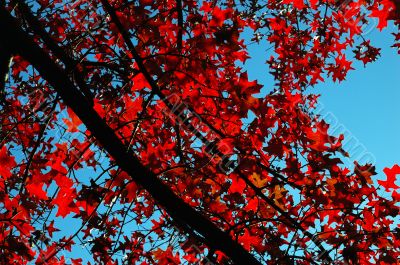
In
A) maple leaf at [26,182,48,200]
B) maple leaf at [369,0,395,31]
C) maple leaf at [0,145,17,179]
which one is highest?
maple leaf at [0,145,17,179]

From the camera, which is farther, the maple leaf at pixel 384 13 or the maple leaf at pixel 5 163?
the maple leaf at pixel 5 163

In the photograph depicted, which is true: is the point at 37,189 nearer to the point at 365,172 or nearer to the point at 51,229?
the point at 51,229

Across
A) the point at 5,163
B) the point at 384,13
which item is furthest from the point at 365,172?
the point at 5,163

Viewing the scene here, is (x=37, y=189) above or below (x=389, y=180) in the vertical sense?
above

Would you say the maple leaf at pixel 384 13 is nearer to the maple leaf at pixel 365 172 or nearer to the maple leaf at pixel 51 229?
the maple leaf at pixel 365 172

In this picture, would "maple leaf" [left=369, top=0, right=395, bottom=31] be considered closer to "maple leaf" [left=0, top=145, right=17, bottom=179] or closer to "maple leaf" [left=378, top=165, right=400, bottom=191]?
"maple leaf" [left=378, top=165, right=400, bottom=191]

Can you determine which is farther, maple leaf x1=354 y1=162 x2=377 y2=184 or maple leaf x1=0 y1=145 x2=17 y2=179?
maple leaf x1=354 y1=162 x2=377 y2=184

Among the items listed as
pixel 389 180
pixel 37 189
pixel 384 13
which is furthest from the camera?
pixel 389 180

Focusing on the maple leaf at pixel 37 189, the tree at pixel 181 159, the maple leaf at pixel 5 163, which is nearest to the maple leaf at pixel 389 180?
the tree at pixel 181 159

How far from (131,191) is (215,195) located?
116 centimetres

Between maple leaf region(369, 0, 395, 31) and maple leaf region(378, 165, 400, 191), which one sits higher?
maple leaf region(369, 0, 395, 31)

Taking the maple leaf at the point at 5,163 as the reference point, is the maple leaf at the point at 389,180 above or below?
below

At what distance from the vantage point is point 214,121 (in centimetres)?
424

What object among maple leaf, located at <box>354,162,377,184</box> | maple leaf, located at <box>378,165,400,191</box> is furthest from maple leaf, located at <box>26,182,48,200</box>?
maple leaf, located at <box>378,165,400,191</box>
